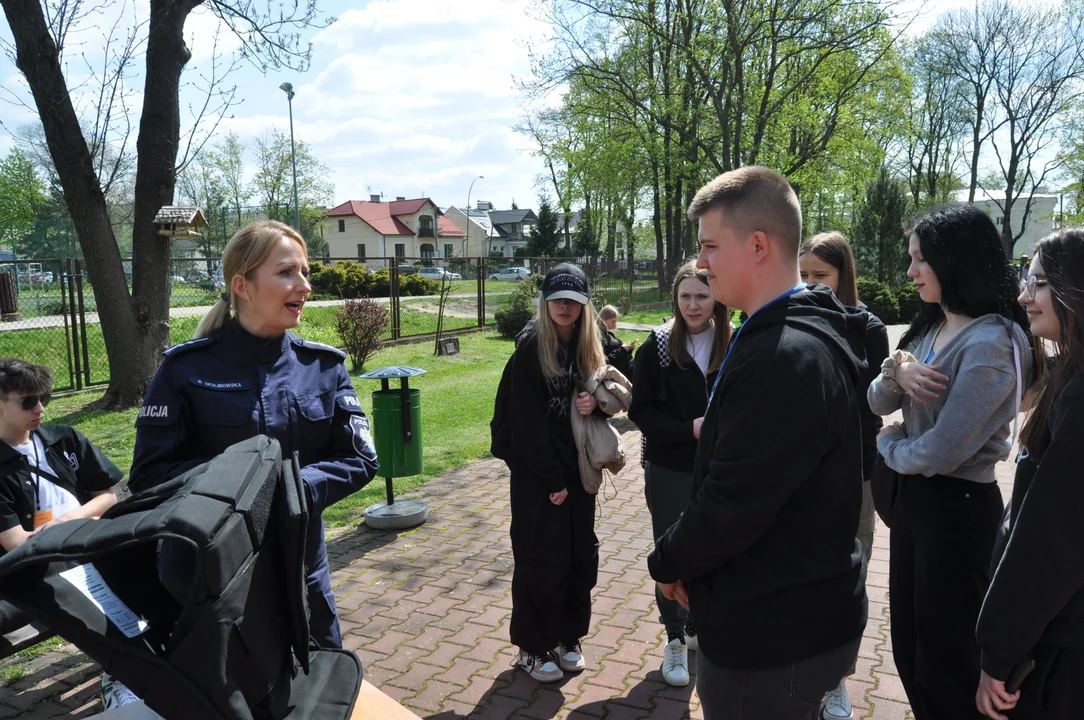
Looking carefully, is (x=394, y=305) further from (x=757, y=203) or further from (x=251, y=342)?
(x=757, y=203)

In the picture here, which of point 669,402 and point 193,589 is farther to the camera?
point 669,402

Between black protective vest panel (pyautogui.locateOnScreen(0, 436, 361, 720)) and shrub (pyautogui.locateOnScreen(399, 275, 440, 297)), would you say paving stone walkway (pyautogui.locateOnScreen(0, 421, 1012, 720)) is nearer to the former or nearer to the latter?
black protective vest panel (pyautogui.locateOnScreen(0, 436, 361, 720))

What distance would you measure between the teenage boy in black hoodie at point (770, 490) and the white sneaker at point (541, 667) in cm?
175

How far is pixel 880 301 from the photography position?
23.2 m

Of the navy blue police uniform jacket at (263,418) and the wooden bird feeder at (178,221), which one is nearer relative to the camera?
the navy blue police uniform jacket at (263,418)

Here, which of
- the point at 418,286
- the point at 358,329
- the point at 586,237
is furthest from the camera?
the point at 586,237

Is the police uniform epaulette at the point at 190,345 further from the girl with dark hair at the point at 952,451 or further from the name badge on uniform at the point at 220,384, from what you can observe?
the girl with dark hair at the point at 952,451

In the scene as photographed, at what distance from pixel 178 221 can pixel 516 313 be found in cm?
1058

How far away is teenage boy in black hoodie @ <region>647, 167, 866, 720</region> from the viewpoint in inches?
72.6

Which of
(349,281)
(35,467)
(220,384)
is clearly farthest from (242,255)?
(349,281)

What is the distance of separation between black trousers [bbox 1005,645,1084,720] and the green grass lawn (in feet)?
17.0

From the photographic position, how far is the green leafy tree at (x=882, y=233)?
29.2 metres

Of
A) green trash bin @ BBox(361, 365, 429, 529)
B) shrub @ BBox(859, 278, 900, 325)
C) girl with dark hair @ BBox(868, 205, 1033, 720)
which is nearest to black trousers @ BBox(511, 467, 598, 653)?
girl with dark hair @ BBox(868, 205, 1033, 720)

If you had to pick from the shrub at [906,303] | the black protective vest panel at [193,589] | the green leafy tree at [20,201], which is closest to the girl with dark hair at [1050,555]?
the black protective vest panel at [193,589]
